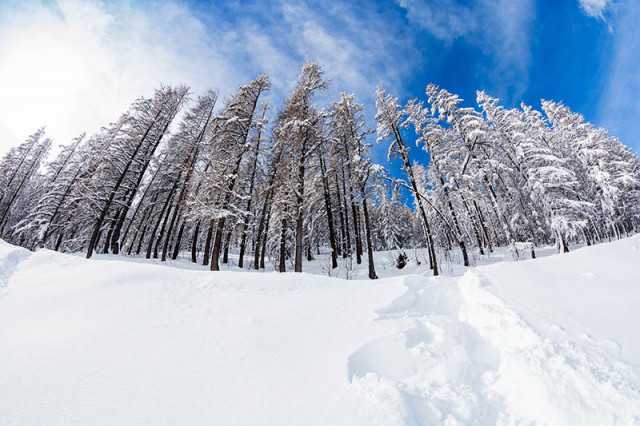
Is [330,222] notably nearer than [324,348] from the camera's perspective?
No

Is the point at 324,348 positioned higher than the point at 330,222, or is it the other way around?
the point at 330,222

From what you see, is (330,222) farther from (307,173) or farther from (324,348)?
(324,348)

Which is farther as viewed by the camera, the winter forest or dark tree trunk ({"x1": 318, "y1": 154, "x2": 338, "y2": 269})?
dark tree trunk ({"x1": 318, "y1": 154, "x2": 338, "y2": 269})

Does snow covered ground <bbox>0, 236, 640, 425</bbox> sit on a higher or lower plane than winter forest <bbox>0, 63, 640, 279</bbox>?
lower

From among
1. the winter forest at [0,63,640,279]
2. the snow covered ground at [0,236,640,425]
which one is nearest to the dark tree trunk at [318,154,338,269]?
the winter forest at [0,63,640,279]

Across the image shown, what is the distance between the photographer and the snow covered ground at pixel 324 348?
8.43 ft

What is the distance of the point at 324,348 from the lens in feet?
12.0

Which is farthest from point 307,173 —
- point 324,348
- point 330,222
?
point 324,348

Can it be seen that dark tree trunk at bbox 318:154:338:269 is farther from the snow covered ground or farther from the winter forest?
the snow covered ground

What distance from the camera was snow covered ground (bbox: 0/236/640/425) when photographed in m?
2.57

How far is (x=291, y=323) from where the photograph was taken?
4.27m

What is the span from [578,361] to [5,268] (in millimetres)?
11417

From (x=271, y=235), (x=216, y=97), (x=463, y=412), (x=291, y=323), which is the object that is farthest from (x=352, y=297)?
(x=216, y=97)

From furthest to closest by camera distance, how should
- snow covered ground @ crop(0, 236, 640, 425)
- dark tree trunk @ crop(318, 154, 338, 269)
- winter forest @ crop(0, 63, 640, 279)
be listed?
dark tree trunk @ crop(318, 154, 338, 269) → winter forest @ crop(0, 63, 640, 279) → snow covered ground @ crop(0, 236, 640, 425)
